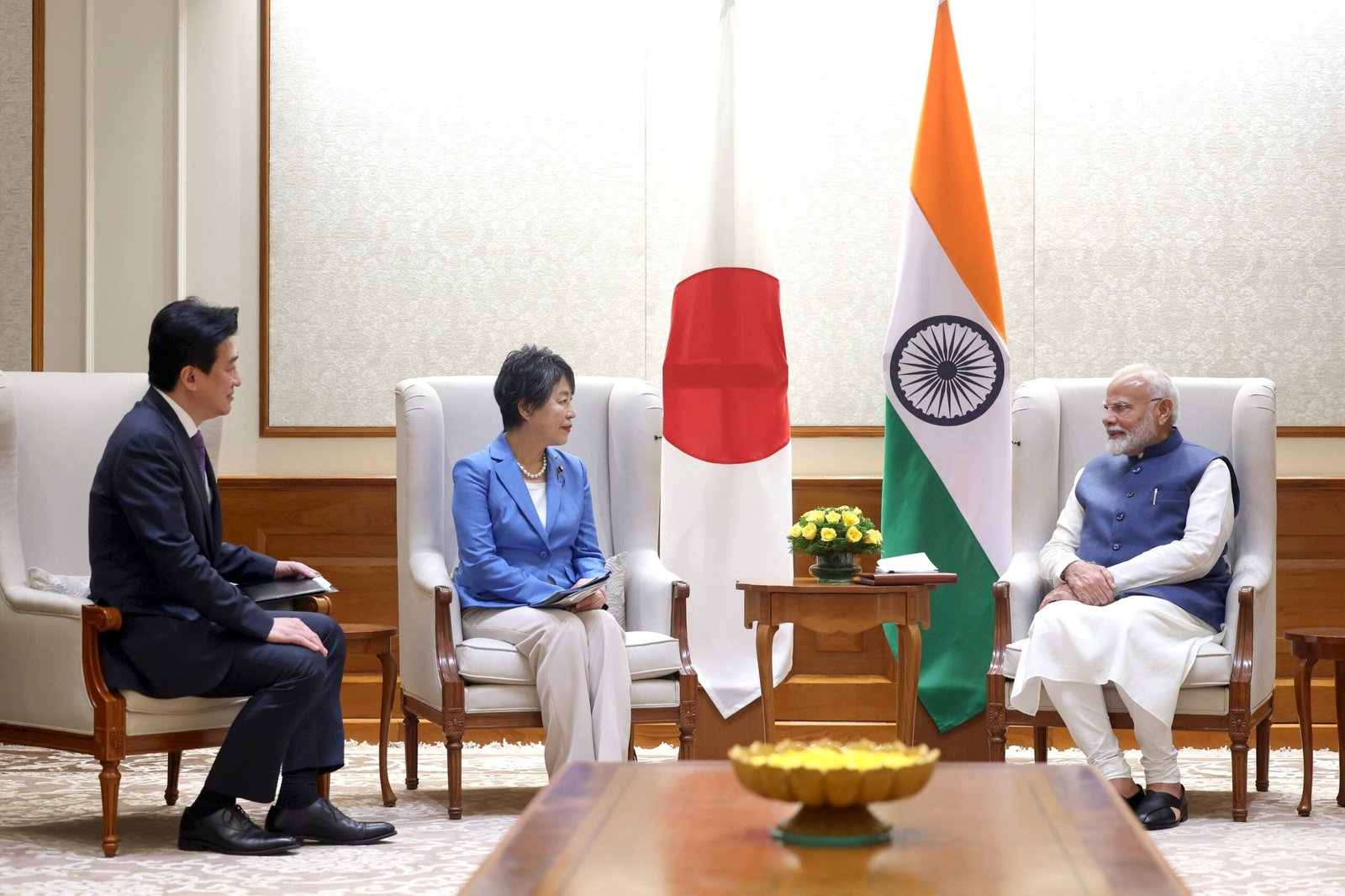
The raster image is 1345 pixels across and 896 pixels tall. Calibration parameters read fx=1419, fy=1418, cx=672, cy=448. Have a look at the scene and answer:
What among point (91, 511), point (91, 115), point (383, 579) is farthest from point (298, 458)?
point (91, 511)

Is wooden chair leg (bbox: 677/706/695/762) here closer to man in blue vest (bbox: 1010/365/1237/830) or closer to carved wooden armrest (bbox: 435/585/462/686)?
carved wooden armrest (bbox: 435/585/462/686)

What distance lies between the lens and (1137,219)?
557 cm

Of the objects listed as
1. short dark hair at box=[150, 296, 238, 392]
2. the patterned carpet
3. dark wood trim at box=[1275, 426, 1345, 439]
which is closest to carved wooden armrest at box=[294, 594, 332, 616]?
the patterned carpet

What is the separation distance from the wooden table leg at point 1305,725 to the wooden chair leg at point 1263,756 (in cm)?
17

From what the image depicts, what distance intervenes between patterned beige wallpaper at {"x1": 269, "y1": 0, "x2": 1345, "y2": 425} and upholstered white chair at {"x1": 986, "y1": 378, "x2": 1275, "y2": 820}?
0.87 m

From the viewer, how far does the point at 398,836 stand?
3777 mm

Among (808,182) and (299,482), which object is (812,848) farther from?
(808,182)

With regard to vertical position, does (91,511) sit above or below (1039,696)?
above

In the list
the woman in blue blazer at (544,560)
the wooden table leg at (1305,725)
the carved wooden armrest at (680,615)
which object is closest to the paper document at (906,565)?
the carved wooden armrest at (680,615)

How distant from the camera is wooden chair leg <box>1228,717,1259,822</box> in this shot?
396 centimetres

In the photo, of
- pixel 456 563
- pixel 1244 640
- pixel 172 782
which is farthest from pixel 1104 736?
pixel 172 782

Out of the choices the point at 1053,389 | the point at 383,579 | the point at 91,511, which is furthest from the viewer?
the point at 383,579

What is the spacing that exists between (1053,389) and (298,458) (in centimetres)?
293

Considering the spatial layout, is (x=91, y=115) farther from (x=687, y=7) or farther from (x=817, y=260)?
(x=817, y=260)
